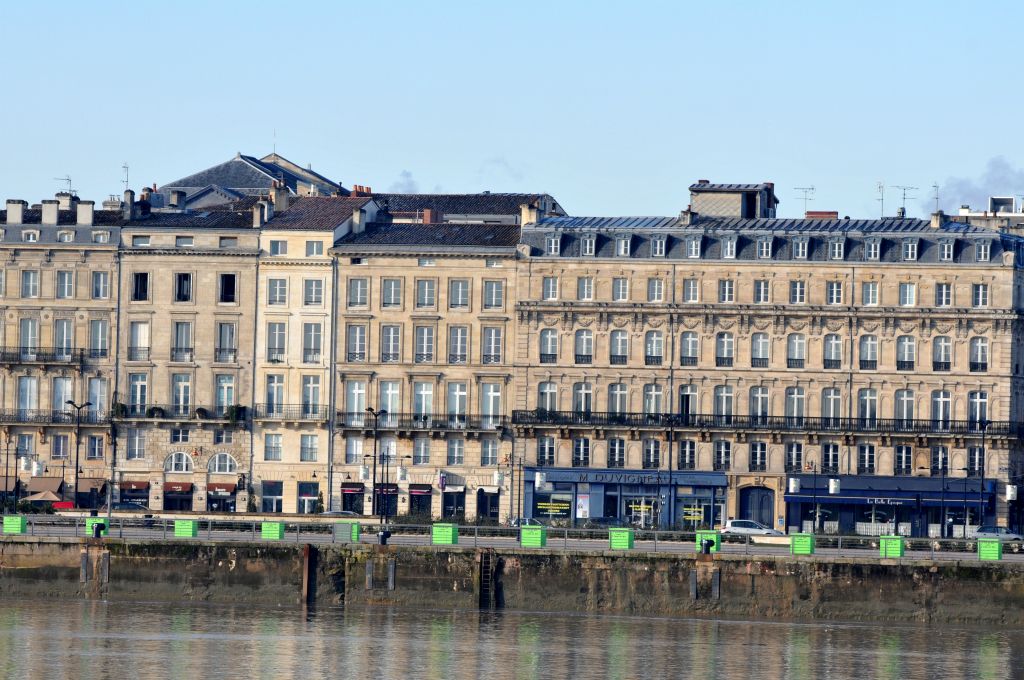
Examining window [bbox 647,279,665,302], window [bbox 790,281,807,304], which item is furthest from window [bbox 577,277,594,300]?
window [bbox 790,281,807,304]

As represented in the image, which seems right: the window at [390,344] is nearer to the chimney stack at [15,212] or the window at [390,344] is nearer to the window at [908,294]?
the chimney stack at [15,212]

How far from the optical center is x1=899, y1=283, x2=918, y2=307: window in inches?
4857

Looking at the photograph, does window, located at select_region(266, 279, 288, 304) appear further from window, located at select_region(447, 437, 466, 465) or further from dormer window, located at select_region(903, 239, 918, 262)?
dormer window, located at select_region(903, 239, 918, 262)

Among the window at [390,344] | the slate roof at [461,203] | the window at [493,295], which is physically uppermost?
the slate roof at [461,203]

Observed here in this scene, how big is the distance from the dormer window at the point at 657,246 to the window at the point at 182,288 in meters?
22.1

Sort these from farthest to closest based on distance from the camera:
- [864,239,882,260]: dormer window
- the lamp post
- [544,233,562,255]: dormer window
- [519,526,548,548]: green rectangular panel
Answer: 1. [544,233,562,255]: dormer window
2. the lamp post
3. [864,239,882,260]: dormer window
4. [519,526,548,548]: green rectangular panel

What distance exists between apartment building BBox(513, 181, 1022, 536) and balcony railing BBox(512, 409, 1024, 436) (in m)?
0.09

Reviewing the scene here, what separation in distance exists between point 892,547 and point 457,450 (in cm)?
3410

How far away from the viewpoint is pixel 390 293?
127500mm

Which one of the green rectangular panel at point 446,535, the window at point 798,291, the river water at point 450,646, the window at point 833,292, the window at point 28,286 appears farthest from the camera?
the window at point 28,286

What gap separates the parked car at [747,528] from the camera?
375ft

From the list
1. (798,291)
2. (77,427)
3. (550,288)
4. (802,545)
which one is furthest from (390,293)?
(802,545)

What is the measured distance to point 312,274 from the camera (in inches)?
5049

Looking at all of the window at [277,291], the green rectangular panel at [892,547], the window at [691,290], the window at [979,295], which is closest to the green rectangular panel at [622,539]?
the green rectangular panel at [892,547]
